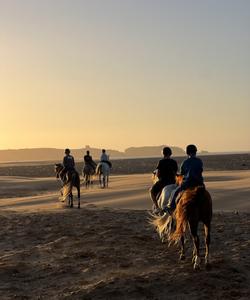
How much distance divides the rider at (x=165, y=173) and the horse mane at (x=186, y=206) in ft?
7.58

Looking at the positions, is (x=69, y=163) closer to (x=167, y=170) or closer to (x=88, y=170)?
(x=167, y=170)

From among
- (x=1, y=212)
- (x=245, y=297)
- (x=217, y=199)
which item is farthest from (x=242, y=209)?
(x=245, y=297)

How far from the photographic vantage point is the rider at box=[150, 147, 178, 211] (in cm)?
1358

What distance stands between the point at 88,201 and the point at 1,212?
15.3ft

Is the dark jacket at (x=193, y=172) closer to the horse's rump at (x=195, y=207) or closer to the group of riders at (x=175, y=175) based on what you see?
the group of riders at (x=175, y=175)

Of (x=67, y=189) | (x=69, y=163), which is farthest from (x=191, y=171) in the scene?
(x=67, y=189)

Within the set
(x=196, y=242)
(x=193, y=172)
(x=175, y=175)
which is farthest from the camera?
(x=175, y=175)

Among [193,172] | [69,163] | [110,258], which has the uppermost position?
[69,163]

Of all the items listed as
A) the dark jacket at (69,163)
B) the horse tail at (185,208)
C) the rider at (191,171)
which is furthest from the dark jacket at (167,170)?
the dark jacket at (69,163)

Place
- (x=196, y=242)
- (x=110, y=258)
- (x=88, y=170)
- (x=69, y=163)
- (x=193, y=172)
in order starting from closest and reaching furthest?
1. (x=196, y=242)
2. (x=193, y=172)
3. (x=110, y=258)
4. (x=69, y=163)
5. (x=88, y=170)

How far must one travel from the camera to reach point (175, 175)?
13586mm

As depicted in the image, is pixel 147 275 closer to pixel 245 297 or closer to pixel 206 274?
pixel 206 274

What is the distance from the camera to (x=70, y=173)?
2291 centimetres

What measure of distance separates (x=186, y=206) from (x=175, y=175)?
274 centimetres
